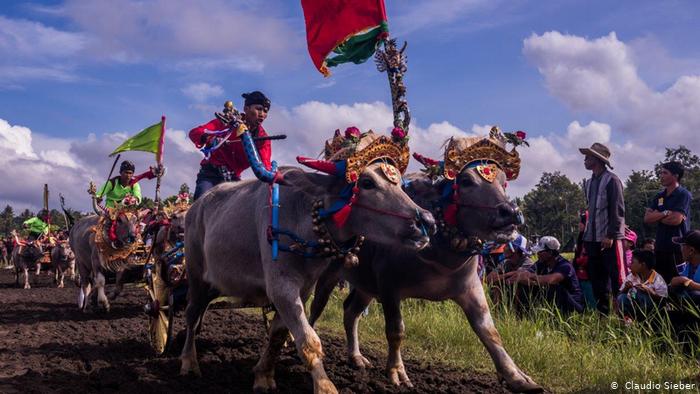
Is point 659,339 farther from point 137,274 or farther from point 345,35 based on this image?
point 137,274

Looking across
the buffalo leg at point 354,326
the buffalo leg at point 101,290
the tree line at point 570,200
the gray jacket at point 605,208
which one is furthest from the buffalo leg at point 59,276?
the tree line at point 570,200

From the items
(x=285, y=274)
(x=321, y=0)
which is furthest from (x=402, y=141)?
(x=321, y=0)

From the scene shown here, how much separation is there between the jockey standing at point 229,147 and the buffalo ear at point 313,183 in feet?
5.22

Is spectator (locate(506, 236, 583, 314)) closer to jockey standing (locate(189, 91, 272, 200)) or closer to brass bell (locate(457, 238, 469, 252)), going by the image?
brass bell (locate(457, 238, 469, 252))

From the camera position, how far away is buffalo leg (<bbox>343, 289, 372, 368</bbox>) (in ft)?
21.9

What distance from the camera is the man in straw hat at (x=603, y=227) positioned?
7.96m

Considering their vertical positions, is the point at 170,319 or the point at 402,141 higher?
the point at 402,141

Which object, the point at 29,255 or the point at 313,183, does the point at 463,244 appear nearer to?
the point at 313,183

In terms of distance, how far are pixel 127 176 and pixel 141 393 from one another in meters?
8.05

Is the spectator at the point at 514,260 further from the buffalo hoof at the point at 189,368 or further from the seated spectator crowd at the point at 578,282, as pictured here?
the buffalo hoof at the point at 189,368

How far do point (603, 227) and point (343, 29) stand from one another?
4.04m

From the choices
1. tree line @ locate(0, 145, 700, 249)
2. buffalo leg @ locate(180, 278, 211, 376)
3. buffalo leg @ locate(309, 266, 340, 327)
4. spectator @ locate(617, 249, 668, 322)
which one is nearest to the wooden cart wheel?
buffalo leg @ locate(180, 278, 211, 376)

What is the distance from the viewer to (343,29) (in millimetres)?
7695

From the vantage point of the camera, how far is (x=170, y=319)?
7.16 m
